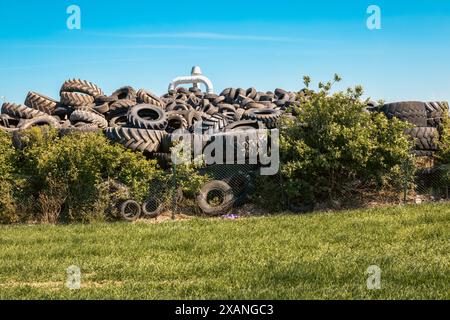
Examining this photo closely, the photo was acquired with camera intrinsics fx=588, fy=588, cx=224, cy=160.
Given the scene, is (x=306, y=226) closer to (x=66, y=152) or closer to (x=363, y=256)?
(x=363, y=256)

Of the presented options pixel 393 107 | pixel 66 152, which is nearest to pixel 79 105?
pixel 66 152

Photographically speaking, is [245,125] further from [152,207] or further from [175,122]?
[152,207]

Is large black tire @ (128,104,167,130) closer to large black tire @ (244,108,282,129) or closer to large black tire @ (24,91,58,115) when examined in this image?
large black tire @ (244,108,282,129)

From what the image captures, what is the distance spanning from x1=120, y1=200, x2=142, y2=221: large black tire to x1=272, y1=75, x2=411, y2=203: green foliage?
376cm

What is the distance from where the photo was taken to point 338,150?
14.7 m

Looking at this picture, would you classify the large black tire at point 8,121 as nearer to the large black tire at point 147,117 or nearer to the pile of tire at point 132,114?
the pile of tire at point 132,114

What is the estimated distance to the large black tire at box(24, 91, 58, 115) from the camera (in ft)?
79.6

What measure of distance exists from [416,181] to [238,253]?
26.4 ft

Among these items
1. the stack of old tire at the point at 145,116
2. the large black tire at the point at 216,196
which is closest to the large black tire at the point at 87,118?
the stack of old tire at the point at 145,116

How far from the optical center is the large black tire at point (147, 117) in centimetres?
1809

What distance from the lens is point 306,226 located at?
11.4 m

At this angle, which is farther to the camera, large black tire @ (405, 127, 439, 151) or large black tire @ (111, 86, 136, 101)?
large black tire @ (111, 86, 136, 101)

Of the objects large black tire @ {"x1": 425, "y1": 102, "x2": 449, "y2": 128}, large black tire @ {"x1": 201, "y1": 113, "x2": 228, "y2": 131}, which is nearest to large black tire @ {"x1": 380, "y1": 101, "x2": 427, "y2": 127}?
large black tire @ {"x1": 425, "y1": 102, "x2": 449, "y2": 128}

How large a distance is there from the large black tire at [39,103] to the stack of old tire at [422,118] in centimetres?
1351
